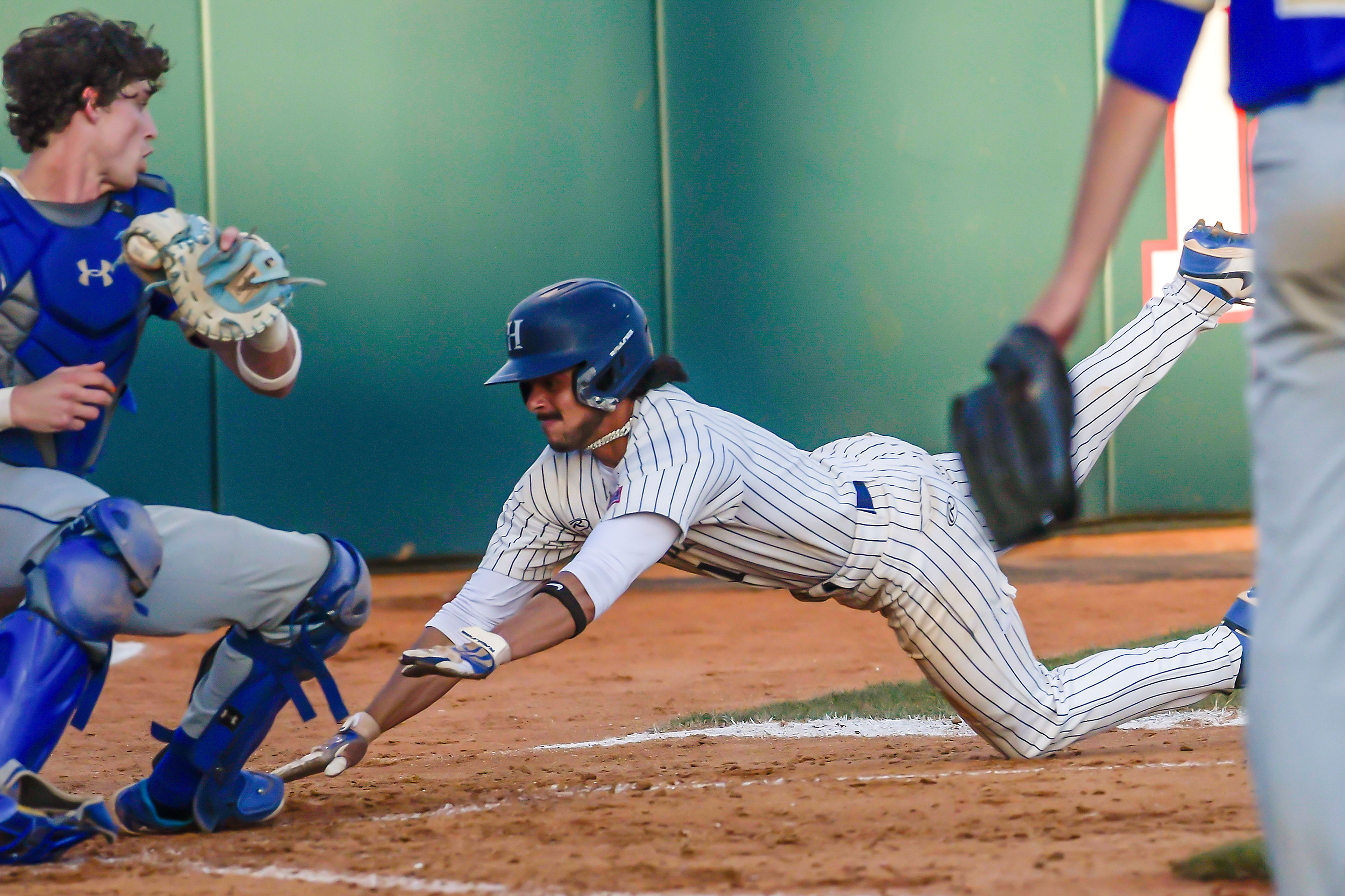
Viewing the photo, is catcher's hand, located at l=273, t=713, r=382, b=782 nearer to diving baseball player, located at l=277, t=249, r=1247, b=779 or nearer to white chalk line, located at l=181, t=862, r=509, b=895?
diving baseball player, located at l=277, t=249, r=1247, b=779

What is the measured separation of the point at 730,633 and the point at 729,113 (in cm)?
341

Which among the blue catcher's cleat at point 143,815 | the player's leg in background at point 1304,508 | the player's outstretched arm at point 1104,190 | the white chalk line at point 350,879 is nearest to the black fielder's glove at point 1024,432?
the player's outstretched arm at point 1104,190

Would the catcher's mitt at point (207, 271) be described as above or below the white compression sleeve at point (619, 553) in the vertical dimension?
above

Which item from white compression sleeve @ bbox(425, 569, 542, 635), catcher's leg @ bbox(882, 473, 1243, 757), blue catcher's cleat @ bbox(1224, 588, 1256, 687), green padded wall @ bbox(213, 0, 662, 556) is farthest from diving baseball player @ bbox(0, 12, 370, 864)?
green padded wall @ bbox(213, 0, 662, 556)

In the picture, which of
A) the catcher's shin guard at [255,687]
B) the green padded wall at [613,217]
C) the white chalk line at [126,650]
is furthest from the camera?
the green padded wall at [613,217]

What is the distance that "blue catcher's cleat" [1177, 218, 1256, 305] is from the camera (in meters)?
3.72

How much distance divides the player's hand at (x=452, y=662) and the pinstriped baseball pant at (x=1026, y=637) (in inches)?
44.3

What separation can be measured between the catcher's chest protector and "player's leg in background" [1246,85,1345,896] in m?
2.18

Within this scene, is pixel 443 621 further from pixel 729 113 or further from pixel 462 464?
pixel 729 113

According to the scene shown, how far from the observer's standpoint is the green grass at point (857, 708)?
14.7 ft

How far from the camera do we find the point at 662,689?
17.4 ft

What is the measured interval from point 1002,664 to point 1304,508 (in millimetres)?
2134

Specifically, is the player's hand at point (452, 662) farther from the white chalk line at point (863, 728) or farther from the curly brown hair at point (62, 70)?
the white chalk line at point (863, 728)

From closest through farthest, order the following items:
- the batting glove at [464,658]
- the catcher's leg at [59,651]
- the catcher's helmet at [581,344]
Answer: the catcher's leg at [59,651], the batting glove at [464,658], the catcher's helmet at [581,344]
